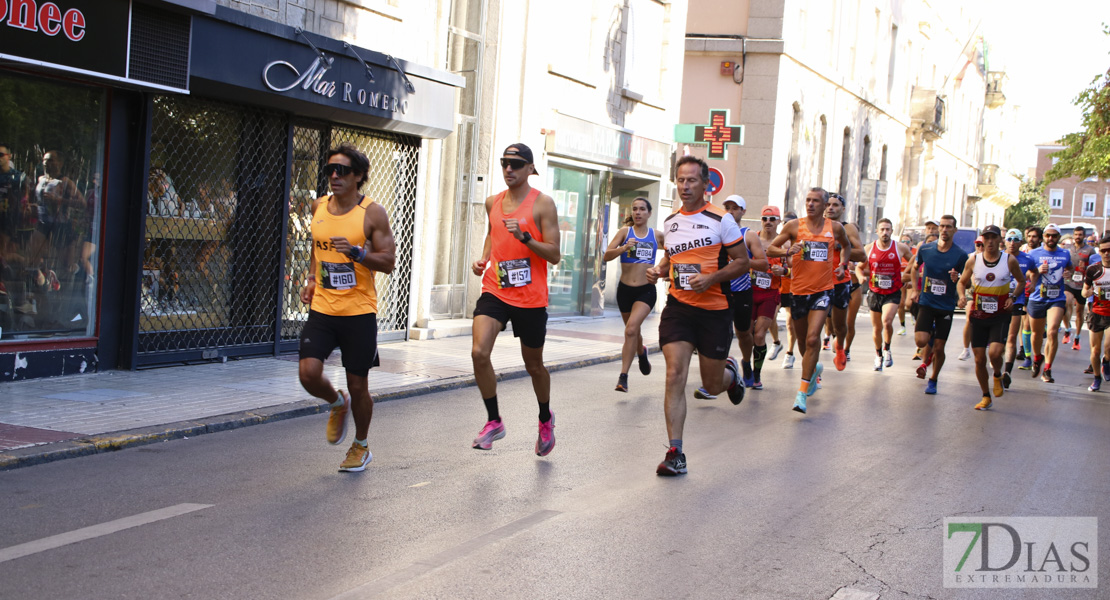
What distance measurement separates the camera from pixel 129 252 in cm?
1050

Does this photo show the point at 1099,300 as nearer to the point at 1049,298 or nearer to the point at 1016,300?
the point at 1049,298

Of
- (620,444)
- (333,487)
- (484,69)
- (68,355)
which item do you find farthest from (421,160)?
(333,487)

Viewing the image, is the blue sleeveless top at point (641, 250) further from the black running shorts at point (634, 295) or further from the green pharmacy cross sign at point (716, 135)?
the green pharmacy cross sign at point (716, 135)

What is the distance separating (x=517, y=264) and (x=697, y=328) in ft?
4.09

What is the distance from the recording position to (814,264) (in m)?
10.8

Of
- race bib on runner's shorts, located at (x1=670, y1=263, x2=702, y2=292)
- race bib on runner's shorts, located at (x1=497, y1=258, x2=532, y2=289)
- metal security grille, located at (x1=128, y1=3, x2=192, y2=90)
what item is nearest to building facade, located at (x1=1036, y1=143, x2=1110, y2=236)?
metal security grille, located at (x1=128, y1=3, x2=192, y2=90)

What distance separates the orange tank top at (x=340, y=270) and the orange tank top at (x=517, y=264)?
85cm

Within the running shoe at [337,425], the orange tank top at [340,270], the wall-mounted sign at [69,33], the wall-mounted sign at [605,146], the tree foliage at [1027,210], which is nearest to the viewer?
the orange tank top at [340,270]

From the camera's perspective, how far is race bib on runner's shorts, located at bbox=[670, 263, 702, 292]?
7239 mm

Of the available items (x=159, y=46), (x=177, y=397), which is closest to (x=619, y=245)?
(x=177, y=397)

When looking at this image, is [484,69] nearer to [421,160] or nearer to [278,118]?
[421,160]

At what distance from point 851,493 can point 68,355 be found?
22.4 ft

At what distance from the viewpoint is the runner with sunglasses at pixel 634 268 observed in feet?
36.6

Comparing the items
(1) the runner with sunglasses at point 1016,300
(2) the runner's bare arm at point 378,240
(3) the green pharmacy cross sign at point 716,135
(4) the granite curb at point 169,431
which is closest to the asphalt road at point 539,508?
(4) the granite curb at point 169,431
